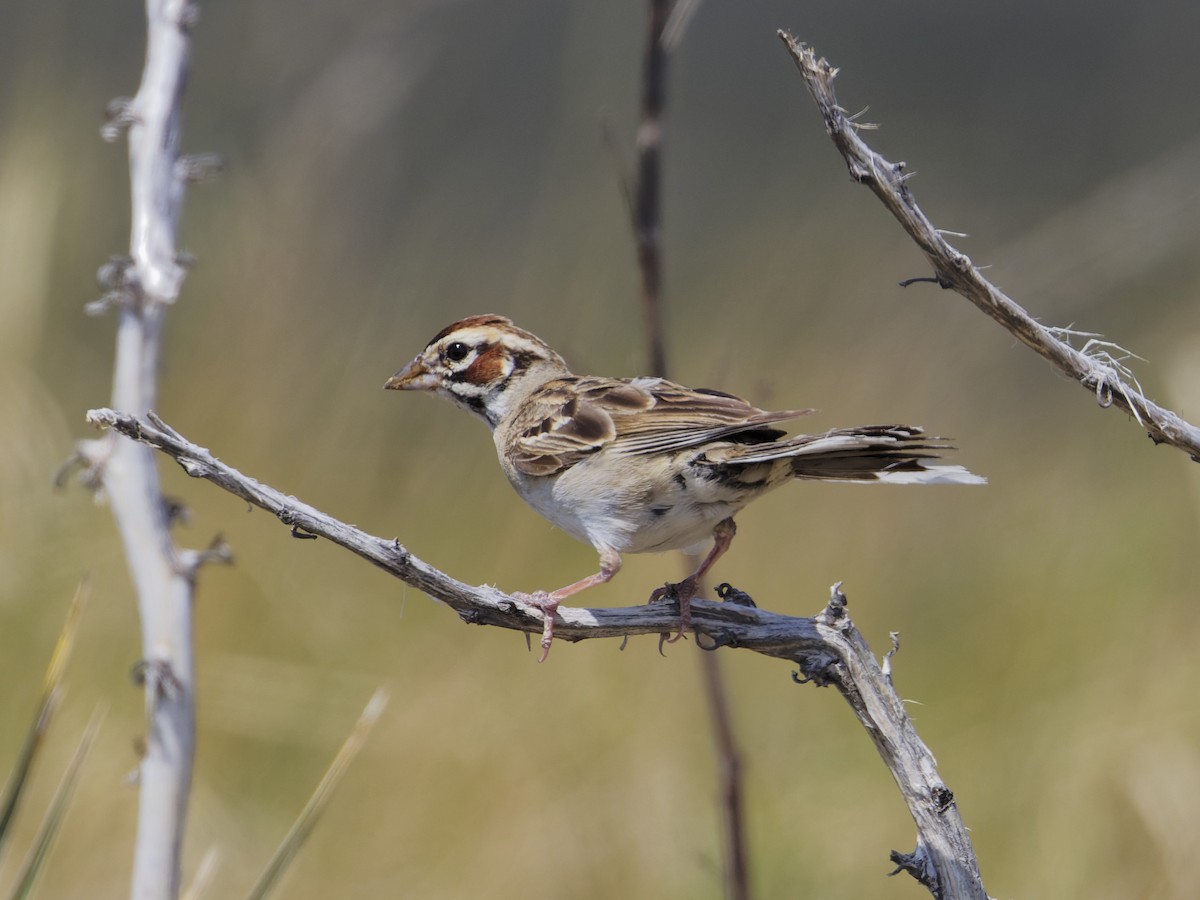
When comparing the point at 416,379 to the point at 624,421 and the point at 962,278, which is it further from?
the point at 962,278

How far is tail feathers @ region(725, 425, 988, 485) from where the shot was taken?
6.37 feet

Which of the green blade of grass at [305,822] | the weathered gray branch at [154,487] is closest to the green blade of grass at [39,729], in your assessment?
the weathered gray branch at [154,487]

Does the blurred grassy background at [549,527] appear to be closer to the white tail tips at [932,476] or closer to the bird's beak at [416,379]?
the bird's beak at [416,379]

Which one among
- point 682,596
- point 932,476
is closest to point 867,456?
point 932,476

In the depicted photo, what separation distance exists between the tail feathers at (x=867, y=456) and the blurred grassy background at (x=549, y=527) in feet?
2.31

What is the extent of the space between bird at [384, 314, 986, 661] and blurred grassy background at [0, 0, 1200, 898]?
1.14 ft

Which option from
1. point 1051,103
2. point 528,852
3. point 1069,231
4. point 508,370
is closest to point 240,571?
point 528,852

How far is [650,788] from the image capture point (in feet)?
13.0

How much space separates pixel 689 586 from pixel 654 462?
38cm

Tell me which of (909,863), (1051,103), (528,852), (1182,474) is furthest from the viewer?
(1051,103)

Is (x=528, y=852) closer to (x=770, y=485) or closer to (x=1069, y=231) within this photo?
(x=770, y=485)

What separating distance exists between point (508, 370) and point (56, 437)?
1.99m

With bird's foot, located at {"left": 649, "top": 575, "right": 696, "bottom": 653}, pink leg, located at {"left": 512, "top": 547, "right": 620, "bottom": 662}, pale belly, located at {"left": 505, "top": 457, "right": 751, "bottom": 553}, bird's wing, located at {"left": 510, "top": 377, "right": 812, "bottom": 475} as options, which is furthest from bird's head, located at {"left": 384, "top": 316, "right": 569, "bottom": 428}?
bird's foot, located at {"left": 649, "top": 575, "right": 696, "bottom": 653}

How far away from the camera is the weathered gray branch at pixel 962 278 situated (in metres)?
1.41
